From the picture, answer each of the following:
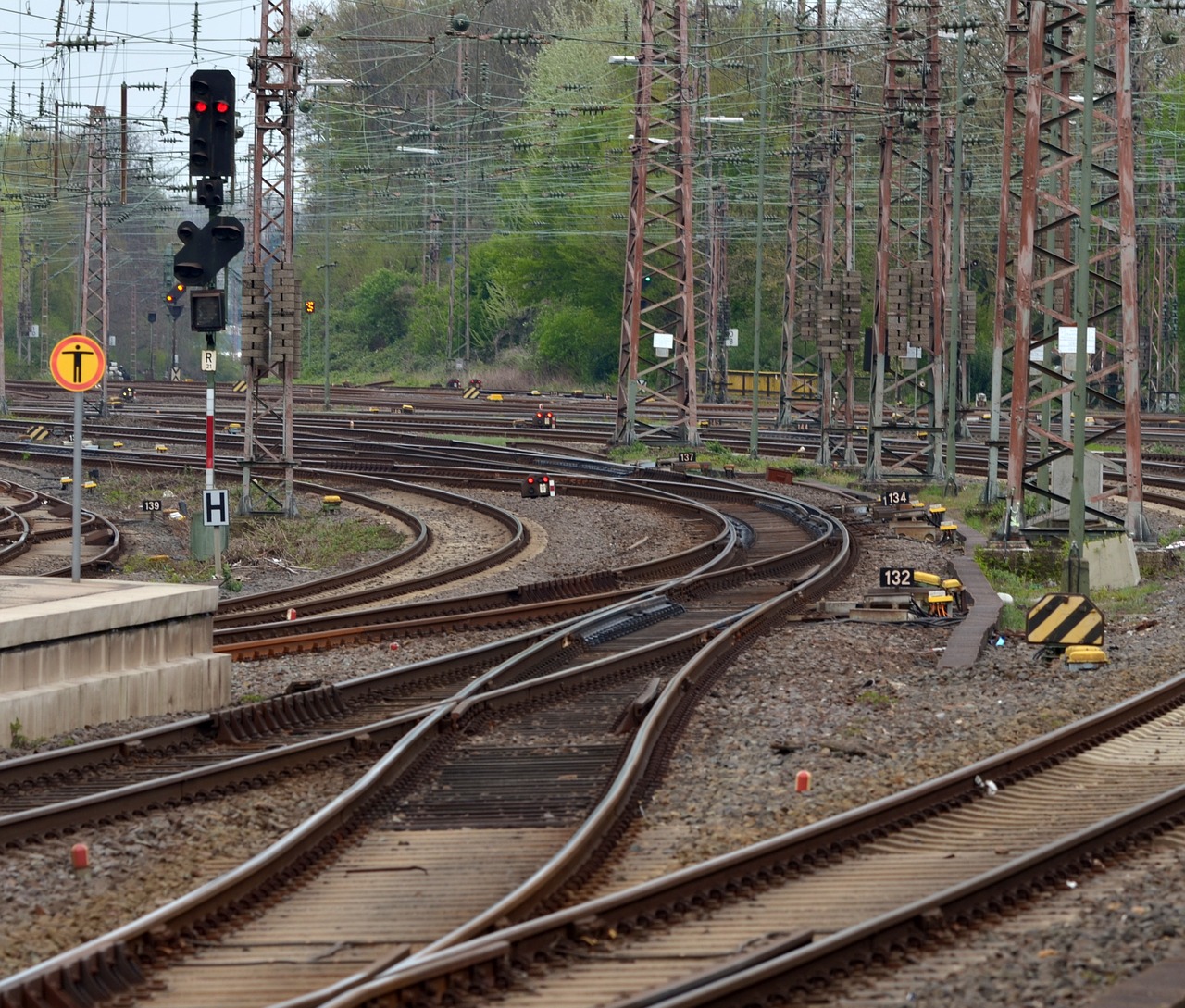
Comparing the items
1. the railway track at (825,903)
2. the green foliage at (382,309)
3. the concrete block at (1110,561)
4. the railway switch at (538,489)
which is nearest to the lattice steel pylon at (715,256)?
the green foliage at (382,309)

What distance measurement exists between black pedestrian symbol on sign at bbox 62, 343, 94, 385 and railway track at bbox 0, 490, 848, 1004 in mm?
4162

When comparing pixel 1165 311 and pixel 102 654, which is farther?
pixel 1165 311

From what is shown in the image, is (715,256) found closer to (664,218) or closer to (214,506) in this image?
(664,218)

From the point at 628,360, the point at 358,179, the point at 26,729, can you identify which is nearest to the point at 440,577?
the point at 26,729

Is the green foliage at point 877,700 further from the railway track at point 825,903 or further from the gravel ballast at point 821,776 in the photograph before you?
the railway track at point 825,903

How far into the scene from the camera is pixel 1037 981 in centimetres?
689

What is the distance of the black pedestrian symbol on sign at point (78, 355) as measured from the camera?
14.8 m

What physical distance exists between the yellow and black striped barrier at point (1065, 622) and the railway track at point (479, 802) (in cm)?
266

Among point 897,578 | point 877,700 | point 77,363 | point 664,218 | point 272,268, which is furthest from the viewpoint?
point 664,218

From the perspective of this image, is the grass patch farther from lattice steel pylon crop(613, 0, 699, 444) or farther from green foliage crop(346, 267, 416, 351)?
green foliage crop(346, 267, 416, 351)

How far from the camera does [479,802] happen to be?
10.5 m

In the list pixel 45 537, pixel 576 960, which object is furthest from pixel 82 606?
pixel 45 537

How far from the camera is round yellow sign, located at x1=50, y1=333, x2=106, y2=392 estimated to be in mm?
14789

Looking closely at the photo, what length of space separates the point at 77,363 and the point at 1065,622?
8.61 m
